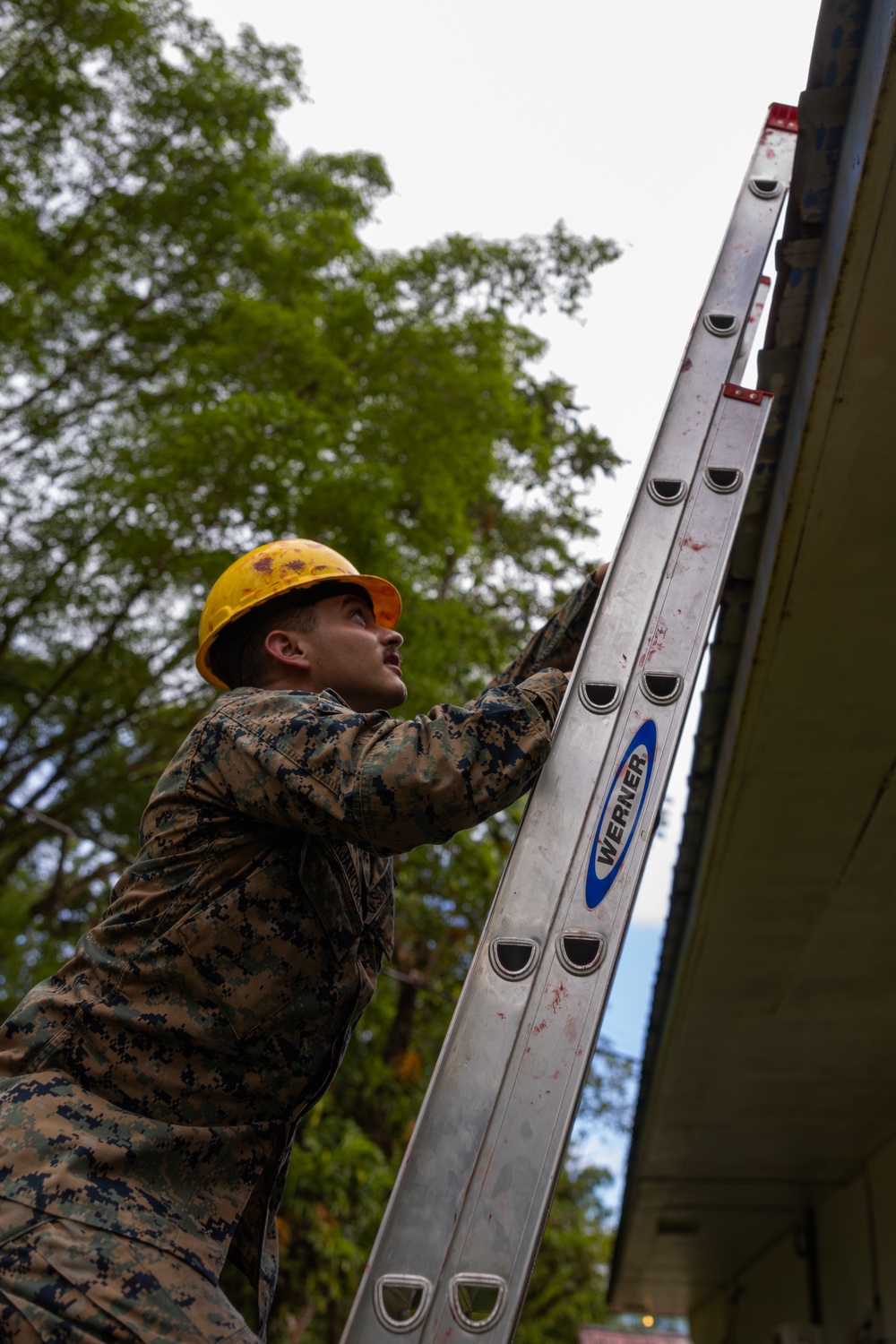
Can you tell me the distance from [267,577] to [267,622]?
0.31 ft

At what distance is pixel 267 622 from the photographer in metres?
2.31

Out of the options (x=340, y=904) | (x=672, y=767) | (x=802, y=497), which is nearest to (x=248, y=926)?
(x=340, y=904)

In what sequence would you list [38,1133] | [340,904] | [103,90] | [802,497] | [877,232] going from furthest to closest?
[103,90] → [802,497] → [877,232] → [340,904] → [38,1133]

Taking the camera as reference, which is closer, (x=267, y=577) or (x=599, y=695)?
(x=599, y=695)

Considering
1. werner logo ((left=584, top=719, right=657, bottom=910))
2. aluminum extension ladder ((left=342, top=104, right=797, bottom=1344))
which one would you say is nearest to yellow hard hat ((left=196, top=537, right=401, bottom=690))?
aluminum extension ladder ((left=342, top=104, right=797, bottom=1344))

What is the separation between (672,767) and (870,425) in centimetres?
114

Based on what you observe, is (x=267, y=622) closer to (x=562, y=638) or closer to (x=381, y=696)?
(x=381, y=696)

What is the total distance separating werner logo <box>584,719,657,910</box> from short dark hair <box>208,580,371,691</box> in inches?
29.9

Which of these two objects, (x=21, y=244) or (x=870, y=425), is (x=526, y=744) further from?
(x=21, y=244)

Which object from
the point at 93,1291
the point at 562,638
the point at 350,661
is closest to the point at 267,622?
the point at 350,661

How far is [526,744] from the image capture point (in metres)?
1.73

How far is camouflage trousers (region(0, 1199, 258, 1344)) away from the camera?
1377 mm

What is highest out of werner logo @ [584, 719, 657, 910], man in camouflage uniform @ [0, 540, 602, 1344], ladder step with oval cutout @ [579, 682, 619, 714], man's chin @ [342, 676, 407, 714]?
man's chin @ [342, 676, 407, 714]

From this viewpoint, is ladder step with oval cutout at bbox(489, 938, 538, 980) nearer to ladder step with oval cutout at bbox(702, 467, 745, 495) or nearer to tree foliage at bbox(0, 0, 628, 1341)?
ladder step with oval cutout at bbox(702, 467, 745, 495)
